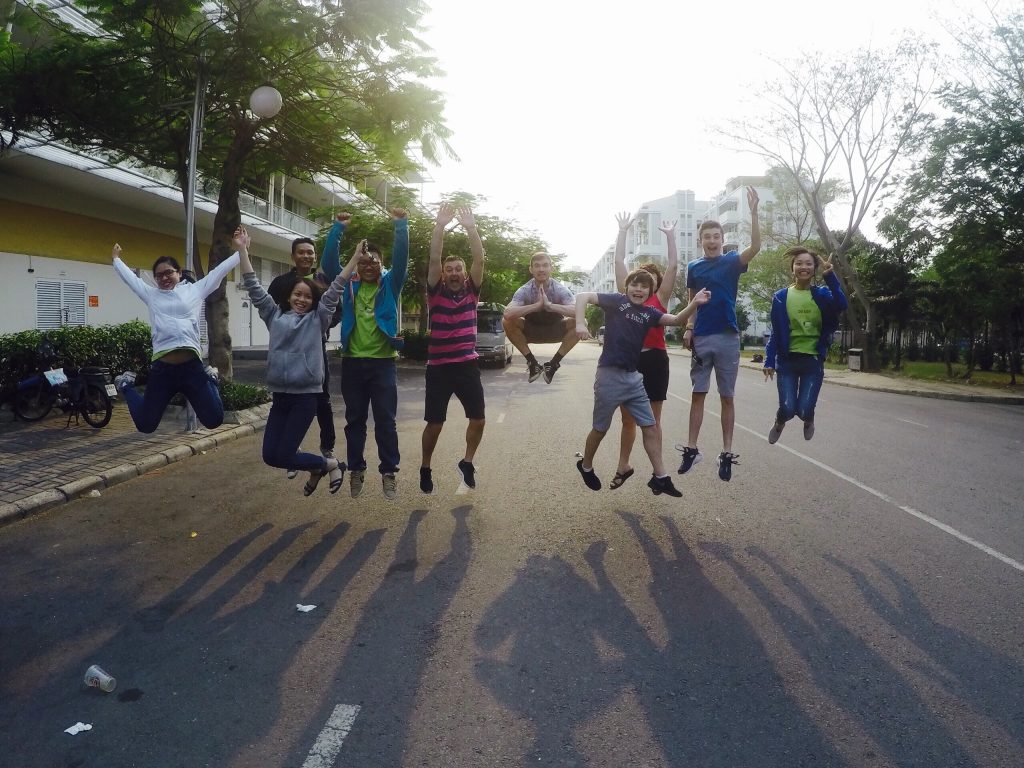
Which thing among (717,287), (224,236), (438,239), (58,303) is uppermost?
(224,236)

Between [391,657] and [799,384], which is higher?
[799,384]

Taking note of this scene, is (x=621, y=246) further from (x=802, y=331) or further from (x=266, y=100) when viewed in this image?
(x=266, y=100)

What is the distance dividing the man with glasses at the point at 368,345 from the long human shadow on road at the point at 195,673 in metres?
1.30

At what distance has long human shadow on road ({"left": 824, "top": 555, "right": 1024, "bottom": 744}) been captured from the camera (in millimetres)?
3223

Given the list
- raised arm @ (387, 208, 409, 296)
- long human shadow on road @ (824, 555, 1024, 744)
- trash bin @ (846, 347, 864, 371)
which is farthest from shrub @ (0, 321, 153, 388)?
trash bin @ (846, 347, 864, 371)

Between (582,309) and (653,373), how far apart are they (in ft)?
4.15

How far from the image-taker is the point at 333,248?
6.10 meters

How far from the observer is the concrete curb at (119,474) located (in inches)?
251

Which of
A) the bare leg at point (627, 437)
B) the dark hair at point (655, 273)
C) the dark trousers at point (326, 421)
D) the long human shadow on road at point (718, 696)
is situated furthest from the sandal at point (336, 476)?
the dark hair at point (655, 273)

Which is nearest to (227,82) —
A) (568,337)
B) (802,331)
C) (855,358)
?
(568,337)

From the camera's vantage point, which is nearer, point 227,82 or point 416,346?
point 227,82

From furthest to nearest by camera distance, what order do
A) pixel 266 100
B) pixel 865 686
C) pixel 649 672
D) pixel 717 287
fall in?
pixel 266 100, pixel 717 287, pixel 649 672, pixel 865 686

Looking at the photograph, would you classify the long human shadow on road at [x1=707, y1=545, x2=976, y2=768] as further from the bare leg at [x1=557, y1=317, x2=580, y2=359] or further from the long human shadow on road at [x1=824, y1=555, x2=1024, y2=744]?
the bare leg at [x1=557, y1=317, x2=580, y2=359]

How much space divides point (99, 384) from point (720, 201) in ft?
288
